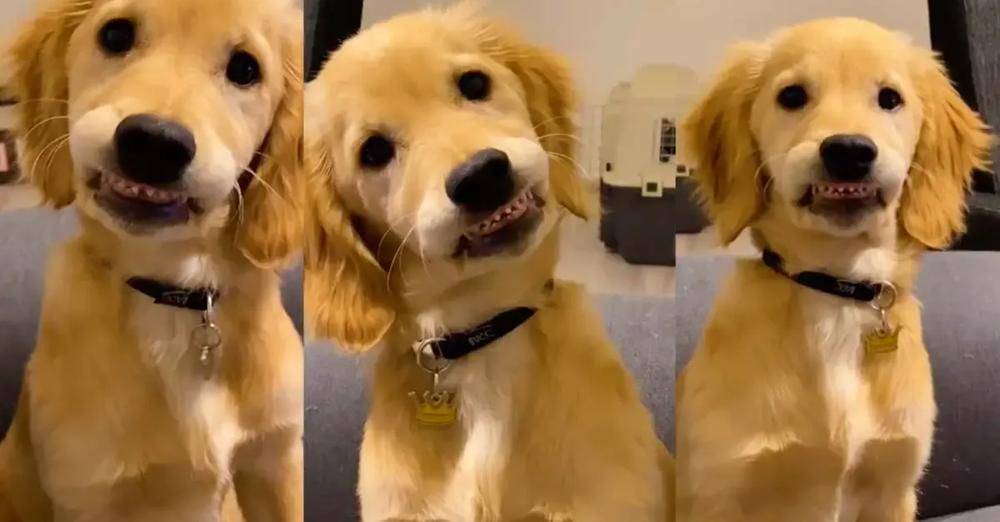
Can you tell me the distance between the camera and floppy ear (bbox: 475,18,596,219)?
3.59 feet

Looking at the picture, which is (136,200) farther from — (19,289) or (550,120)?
(550,120)

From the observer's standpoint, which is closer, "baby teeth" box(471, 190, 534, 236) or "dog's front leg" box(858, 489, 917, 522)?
"baby teeth" box(471, 190, 534, 236)

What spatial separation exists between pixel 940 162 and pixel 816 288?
18 centimetres

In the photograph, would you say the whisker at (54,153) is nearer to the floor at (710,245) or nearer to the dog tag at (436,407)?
the dog tag at (436,407)

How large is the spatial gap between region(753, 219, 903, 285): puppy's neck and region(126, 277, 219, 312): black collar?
59 centimetres

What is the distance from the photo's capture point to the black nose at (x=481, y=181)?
101 centimetres

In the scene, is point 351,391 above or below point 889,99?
below

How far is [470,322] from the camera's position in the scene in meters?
1.13

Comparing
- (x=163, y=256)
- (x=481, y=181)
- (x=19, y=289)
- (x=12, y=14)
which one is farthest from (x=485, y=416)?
(x=12, y=14)

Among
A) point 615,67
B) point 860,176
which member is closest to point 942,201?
point 860,176

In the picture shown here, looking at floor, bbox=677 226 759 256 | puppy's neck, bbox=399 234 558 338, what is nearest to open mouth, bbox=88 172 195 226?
puppy's neck, bbox=399 234 558 338

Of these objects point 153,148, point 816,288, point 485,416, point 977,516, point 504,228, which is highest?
point 153,148

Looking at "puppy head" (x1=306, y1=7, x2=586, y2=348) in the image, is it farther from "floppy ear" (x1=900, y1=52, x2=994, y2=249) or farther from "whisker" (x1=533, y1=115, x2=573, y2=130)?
"floppy ear" (x1=900, y1=52, x2=994, y2=249)

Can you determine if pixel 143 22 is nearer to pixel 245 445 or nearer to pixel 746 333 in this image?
pixel 245 445
